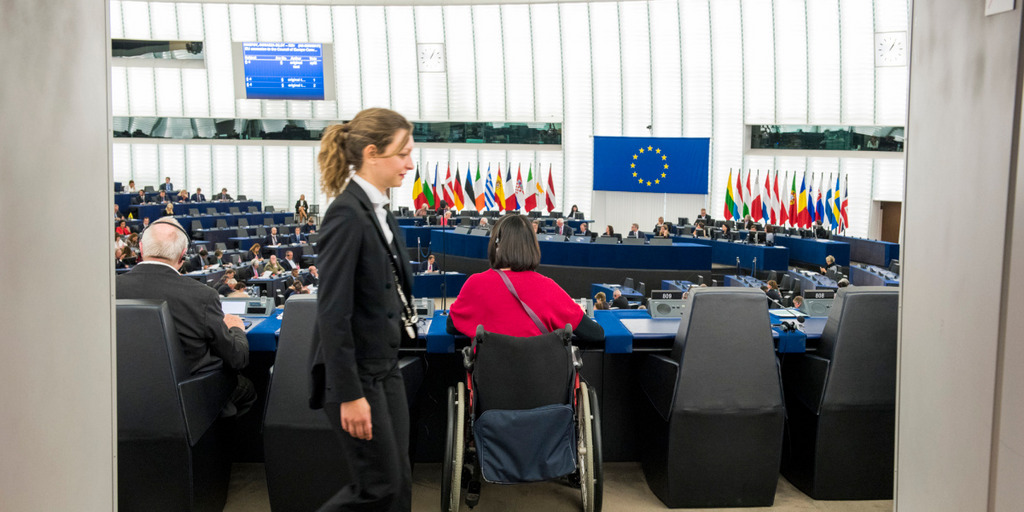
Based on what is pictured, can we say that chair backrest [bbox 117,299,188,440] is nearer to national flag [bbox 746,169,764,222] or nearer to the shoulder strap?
the shoulder strap

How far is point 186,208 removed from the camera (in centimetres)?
2014

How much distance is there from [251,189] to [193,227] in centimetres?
864

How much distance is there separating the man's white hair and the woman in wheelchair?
110 centimetres

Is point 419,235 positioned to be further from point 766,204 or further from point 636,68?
point 636,68

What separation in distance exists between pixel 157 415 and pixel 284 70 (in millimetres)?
17805

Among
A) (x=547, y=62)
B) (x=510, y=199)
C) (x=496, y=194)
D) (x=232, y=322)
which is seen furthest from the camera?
(x=547, y=62)

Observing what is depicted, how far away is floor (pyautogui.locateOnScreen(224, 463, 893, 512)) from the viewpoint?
3.37 meters

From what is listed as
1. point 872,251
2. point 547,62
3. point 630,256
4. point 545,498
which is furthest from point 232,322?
point 547,62

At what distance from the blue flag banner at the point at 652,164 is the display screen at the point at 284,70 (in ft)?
24.9

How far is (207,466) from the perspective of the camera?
3.15 metres

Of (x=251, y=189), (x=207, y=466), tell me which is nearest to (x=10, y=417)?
(x=207, y=466)

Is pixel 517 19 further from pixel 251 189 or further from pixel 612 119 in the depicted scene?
pixel 251 189

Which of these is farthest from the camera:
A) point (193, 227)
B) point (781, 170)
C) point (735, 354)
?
point (781, 170)

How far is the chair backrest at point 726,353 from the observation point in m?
3.20
